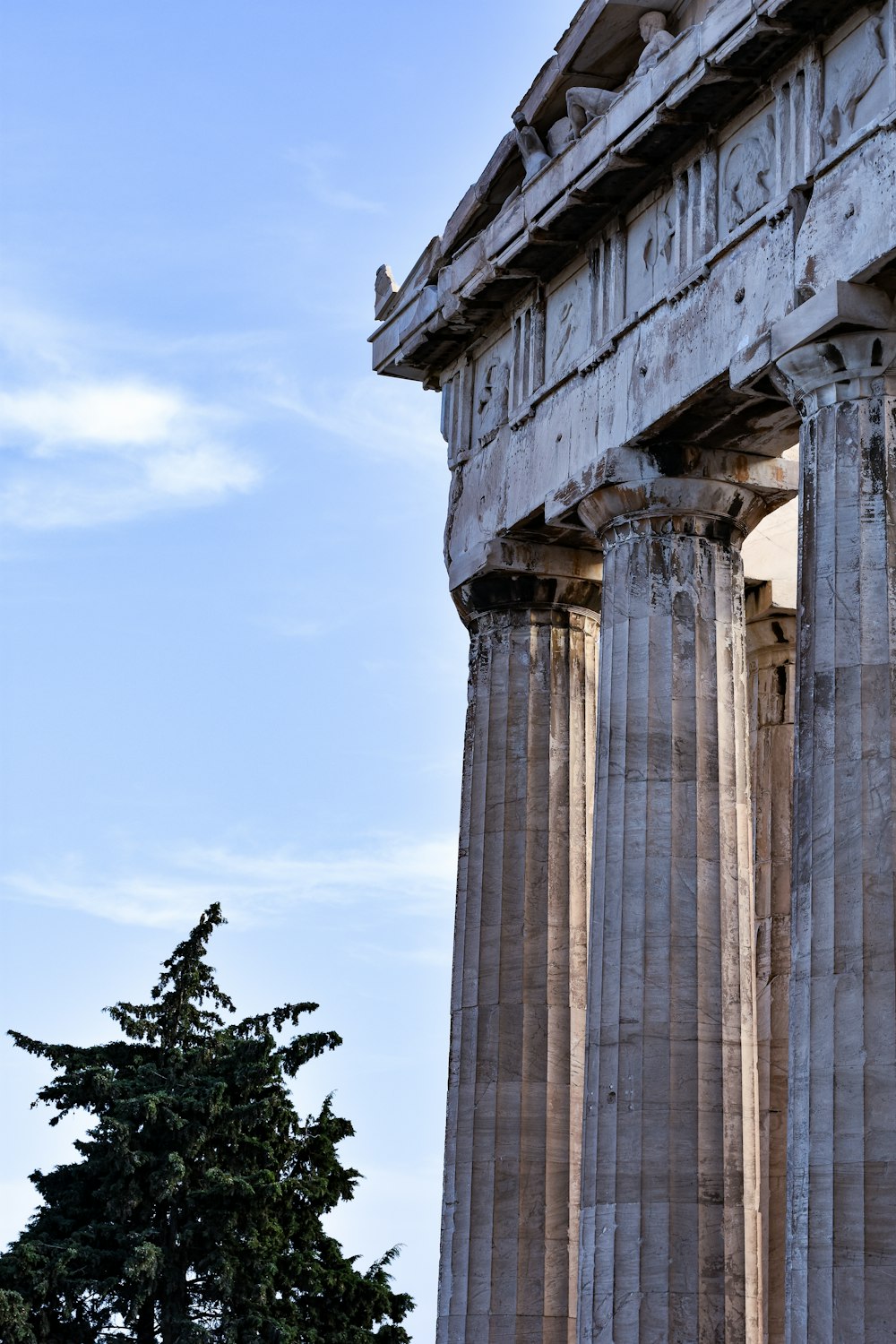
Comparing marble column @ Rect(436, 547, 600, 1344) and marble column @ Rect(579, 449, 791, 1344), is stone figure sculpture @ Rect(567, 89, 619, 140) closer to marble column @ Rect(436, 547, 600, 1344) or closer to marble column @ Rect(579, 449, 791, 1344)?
marble column @ Rect(579, 449, 791, 1344)

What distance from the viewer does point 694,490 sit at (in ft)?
119

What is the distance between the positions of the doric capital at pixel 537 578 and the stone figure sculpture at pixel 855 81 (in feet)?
35.4

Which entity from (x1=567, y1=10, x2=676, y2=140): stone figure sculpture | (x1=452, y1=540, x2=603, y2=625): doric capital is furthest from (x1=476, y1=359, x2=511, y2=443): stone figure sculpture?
(x1=567, y1=10, x2=676, y2=140): stone figure sculpture

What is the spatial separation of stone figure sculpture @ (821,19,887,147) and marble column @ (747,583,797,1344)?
38.0 feet

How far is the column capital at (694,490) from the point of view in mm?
36281

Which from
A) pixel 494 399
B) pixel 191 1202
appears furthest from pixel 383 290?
pixel 191 1202

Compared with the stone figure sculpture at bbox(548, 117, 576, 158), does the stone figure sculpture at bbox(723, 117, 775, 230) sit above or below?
below

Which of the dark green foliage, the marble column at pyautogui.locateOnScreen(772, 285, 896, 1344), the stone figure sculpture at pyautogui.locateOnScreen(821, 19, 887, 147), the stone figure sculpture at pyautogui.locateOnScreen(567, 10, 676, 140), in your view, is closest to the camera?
the marble column at pyautogui.locateOnScreen(772, 285, 896, 1344)

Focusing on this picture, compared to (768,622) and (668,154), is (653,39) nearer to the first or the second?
(668,154)

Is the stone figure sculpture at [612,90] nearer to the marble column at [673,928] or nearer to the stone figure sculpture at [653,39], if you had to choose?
the stone figure sculpture at [653,39]

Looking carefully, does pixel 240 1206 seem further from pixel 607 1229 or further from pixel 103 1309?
pixel 607 1229

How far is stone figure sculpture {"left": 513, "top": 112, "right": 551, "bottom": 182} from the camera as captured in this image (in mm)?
39719

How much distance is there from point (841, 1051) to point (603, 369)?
13338 mm

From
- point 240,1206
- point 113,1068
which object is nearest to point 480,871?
point 240,1206
